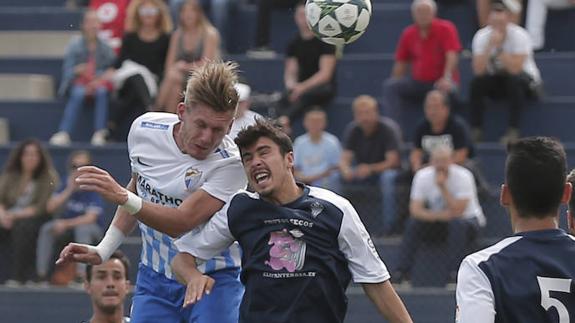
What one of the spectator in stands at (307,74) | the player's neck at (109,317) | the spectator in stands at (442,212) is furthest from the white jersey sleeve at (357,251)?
the spectator in stands at (307,74)

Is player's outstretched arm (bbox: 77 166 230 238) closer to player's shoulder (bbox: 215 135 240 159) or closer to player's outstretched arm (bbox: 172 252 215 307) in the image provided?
player's outstretched arm (bbox: 172 252 215 307)

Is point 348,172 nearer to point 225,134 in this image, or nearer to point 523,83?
point 523,83

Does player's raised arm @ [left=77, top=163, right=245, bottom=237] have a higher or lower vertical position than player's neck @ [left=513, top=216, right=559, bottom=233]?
lower

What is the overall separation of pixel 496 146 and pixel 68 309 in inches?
180

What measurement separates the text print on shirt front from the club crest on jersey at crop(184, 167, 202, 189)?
7.89 feet

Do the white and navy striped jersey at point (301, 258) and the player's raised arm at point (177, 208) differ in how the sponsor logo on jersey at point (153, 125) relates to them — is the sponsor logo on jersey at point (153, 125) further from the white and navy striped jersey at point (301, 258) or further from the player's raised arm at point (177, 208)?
the white and navy striped jersey at point (301, 258)

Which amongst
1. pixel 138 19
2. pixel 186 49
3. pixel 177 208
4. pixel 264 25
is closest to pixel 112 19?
pixel 138 19

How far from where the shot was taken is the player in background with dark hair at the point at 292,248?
564 cm

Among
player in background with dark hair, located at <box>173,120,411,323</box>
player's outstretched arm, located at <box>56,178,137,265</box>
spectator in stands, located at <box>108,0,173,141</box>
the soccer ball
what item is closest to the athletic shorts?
player's outstretched arm, located at <box>56,178,137,265</box>

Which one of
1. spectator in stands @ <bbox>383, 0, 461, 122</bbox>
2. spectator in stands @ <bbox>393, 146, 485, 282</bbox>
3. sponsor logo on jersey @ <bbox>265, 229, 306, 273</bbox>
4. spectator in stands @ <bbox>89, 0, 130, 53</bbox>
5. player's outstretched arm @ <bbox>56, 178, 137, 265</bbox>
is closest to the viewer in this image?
sponsor logo on jersey @ <bbox>265, 229, 306, 273</bbox>

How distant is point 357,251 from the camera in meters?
5.72

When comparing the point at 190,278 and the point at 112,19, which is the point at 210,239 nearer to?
the point at 190,278

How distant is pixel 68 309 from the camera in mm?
11516

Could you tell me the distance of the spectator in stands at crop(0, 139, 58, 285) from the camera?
1184cm
